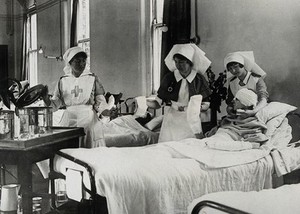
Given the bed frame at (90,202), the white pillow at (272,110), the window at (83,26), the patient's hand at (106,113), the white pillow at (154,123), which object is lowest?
the bed frame at (90,202)

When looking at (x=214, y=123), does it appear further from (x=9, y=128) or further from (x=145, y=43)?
(x=9, y=128)

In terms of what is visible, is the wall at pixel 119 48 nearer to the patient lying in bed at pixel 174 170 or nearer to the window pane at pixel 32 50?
the window pane at pixel 32 50

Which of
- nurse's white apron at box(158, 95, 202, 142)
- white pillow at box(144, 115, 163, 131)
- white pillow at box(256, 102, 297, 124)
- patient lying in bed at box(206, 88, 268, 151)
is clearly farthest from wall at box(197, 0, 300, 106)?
white pillow at box(144, 115, 163, 131)

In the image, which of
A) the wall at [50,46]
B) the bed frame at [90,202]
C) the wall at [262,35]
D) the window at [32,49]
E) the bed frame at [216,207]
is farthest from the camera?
the wall at [50,46]

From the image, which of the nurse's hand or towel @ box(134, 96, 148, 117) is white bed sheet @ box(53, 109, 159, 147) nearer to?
towel @ box(134, 96, 148, 117)

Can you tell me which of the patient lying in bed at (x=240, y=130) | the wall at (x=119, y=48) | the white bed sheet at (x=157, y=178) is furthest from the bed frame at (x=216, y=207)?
the wall at (x=119, y=48)

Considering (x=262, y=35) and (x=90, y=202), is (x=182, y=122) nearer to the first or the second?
(x=262, y=35)

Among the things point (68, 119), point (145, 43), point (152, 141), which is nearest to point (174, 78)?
point (145, 43)

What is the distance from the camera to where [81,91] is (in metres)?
2.86

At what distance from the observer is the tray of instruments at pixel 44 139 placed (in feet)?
7.13

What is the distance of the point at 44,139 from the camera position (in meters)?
2.31

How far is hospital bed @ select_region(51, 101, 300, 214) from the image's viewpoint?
6.61ft

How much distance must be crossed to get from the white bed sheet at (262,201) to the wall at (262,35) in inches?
27.3

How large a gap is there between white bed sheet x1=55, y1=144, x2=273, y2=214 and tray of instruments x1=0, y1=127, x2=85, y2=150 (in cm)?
13
